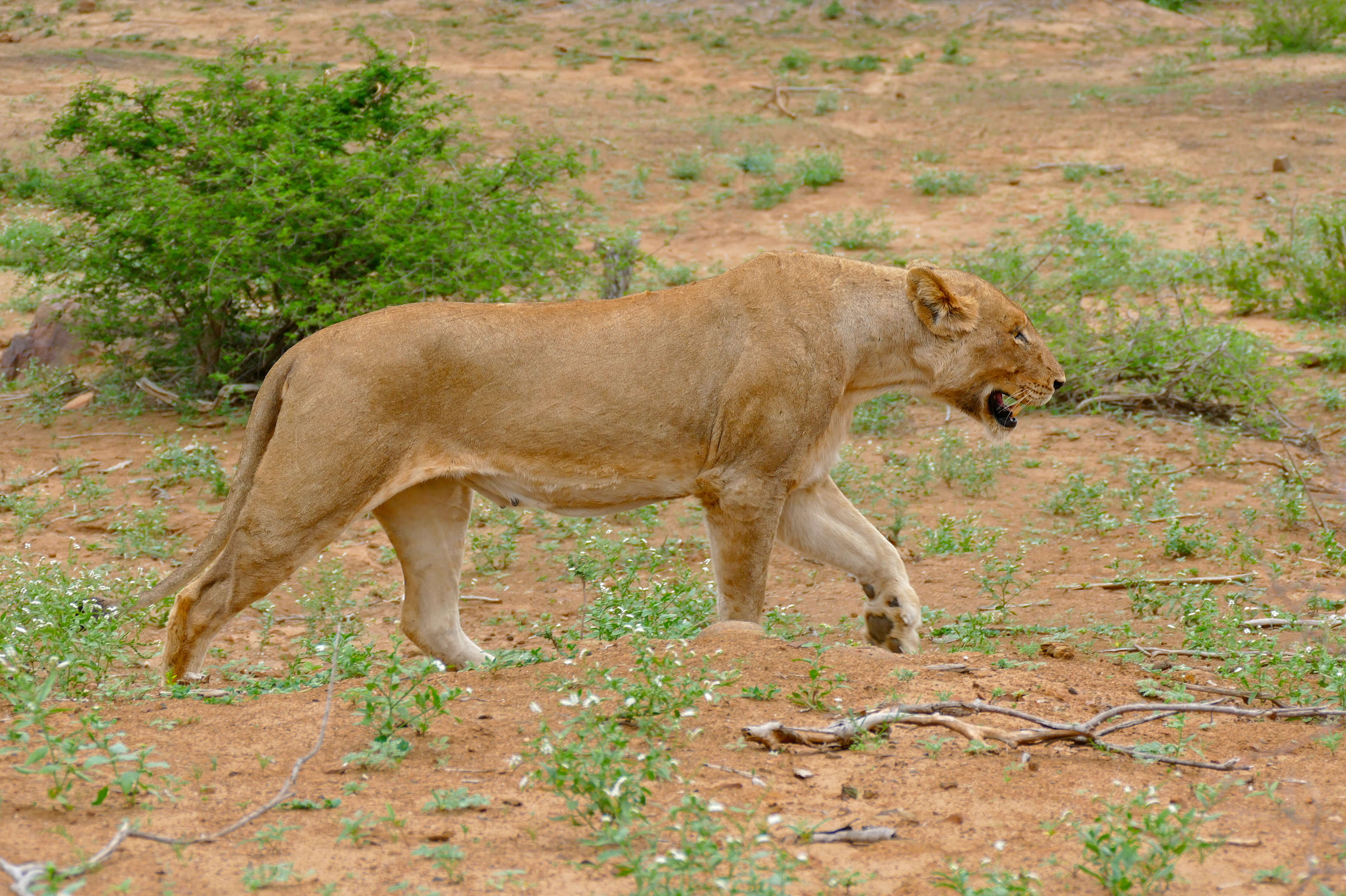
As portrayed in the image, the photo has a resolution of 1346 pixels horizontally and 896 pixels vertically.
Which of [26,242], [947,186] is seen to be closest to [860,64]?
[947,186]

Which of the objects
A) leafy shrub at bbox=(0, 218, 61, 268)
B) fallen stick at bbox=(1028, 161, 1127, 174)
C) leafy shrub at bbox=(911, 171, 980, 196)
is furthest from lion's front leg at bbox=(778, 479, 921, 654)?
fallen stick at bbox=(1028, 161, 1127, 174)

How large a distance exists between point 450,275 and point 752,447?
4861mm

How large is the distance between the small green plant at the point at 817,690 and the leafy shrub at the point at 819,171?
43.6 feet

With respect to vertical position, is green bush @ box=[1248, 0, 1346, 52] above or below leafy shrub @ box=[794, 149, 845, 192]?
above

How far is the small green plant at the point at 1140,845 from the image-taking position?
307cm

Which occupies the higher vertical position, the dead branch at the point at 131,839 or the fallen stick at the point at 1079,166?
the dead branch at the point at 131,839

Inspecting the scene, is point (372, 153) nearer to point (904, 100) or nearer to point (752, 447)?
point (752, 447)

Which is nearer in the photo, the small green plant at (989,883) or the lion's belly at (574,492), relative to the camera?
the small green plant at (989,883)

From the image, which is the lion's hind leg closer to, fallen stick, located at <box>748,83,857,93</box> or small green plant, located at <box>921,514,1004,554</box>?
small green plant, located at <box>921,514,1004,554</box>

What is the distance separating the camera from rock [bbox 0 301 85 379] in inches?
447

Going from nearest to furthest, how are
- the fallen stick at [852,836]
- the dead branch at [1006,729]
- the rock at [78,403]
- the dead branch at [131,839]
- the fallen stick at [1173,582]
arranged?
the dead branch at [131,839] → the fallen stick at [852,836] → the dead branch at [1006,729] → the fallen stick at [1173,582] → the rock at [78,403]

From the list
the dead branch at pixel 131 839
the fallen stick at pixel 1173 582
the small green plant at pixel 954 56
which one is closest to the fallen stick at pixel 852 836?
the dead branch at pixel 131 839

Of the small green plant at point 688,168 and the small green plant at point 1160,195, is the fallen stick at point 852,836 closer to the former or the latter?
the small green plant at point 1160,195

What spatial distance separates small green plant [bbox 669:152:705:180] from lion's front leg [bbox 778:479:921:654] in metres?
12.1
